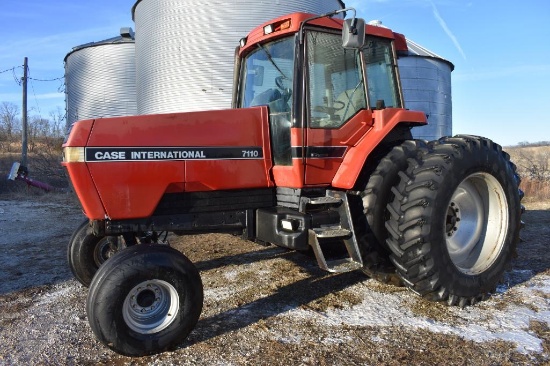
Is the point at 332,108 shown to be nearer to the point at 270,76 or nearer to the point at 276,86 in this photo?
the point at 276,86

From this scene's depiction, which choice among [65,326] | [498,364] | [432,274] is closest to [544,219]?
[432,274]

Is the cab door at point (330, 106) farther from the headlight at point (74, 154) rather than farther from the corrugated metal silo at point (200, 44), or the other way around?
the corrugated metal silo at point (200, 44)

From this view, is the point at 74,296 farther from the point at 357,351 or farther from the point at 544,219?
the point at 544,219

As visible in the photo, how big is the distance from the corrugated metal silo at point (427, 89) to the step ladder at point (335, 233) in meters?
12.9

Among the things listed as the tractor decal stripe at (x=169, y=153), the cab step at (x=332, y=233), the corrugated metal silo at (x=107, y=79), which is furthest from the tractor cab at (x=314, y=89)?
the corrugated metal silo at (x=107, y=79)

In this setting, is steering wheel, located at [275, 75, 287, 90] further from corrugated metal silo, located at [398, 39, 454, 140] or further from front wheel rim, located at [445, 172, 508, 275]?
corrugated metal silo, located at [398, 39, 454, 140]

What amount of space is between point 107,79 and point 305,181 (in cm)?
1869

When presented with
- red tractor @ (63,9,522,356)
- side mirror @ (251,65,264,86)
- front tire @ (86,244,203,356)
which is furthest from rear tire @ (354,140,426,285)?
front tire @ (86,244,203,356)

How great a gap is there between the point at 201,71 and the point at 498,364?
521 inches

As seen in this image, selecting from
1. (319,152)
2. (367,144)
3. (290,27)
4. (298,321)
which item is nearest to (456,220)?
(367,144)

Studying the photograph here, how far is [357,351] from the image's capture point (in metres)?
3.06

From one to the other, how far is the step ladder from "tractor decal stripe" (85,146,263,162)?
641 mm

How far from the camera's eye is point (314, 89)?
3.82m

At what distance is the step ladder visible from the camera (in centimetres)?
365
